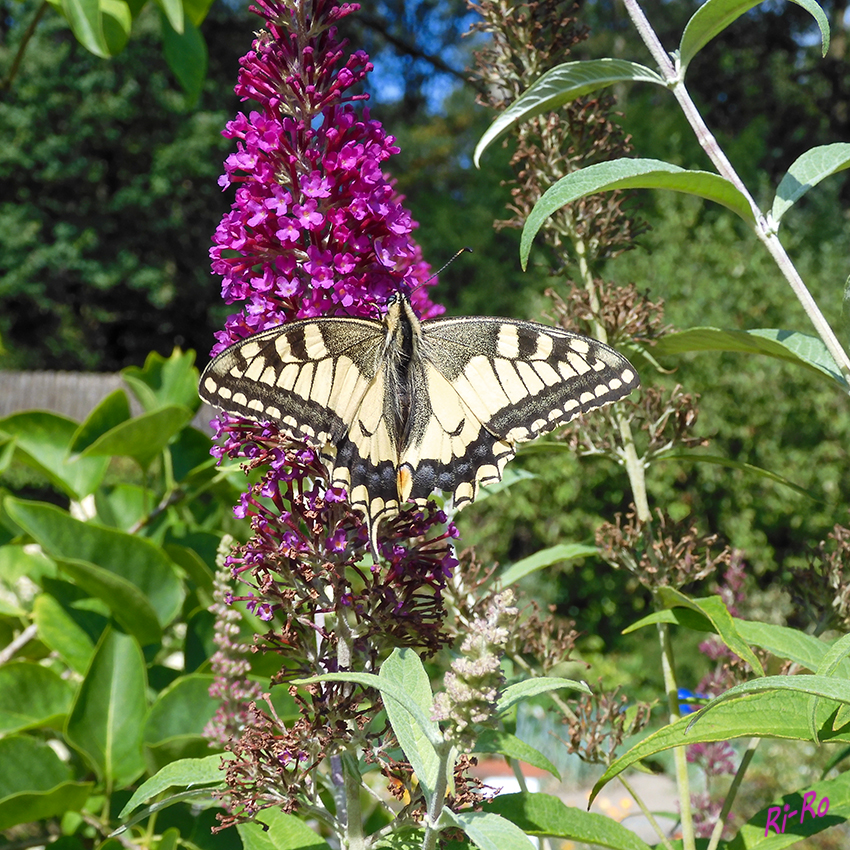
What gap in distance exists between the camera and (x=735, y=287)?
811 centimetres

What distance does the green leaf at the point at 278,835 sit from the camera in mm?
1405

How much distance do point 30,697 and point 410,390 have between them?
4.09 ft

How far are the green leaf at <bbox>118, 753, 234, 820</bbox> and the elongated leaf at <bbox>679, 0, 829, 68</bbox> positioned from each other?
1.42 meters

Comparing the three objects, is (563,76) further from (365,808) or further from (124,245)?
(124,245)

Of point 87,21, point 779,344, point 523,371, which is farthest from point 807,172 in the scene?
point 87,21

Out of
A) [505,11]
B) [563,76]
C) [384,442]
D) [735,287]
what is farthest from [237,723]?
[735,287]

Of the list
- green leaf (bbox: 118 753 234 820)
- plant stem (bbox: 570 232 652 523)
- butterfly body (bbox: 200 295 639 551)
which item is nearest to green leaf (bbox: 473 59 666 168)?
butterfly body (bbox: 200 295 639 551)

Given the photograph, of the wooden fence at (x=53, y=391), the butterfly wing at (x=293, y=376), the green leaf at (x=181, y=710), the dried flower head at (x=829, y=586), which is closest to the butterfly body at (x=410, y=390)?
the butterfly wing at (x=293, y=376)

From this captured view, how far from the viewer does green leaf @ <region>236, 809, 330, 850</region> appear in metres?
1.41

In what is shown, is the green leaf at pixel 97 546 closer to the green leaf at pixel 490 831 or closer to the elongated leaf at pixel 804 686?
the green leaf at pixel 490 831

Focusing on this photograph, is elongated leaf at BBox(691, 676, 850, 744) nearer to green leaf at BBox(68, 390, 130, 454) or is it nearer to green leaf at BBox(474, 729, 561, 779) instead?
green leaf at BBox(474, 729, 561, 779)

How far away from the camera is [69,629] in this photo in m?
2.34

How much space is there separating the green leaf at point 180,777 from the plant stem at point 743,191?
122 centimetres

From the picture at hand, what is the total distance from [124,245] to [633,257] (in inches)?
738
